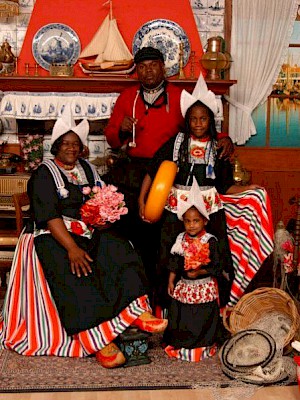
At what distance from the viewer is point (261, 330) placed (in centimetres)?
381

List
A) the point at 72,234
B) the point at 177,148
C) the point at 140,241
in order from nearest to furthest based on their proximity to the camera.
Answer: the point at 72,234, the point at 177,148, the point at 140,241

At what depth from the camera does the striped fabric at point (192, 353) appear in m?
3.88

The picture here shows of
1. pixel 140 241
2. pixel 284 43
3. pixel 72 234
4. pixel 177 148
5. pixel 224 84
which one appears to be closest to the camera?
pixel 72 234

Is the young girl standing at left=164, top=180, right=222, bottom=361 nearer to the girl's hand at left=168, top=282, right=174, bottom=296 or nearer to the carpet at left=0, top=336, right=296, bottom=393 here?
the girl's hand at left=168, top=282, right=174, bottom=296

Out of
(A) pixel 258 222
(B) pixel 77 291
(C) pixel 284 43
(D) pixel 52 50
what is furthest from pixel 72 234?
(C) pixel 284 43

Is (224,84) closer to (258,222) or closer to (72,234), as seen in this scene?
(258,222)

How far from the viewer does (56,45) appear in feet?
18.6

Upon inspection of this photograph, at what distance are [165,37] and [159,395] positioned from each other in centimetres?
324

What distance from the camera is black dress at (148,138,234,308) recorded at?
14.0 feet

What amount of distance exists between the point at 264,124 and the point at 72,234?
2.50 metres

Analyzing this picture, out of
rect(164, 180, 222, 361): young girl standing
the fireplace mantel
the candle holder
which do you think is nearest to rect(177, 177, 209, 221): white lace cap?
rect(164, 180, 222, 361): young girl standing

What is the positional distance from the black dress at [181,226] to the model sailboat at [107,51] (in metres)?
1.25

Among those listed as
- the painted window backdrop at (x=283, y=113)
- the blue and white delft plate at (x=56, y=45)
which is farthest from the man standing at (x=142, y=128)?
the painted window backdrop at (x=283, y=113)

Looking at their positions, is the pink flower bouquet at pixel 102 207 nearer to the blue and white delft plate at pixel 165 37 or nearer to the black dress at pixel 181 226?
the black dress at pixel 181 226
